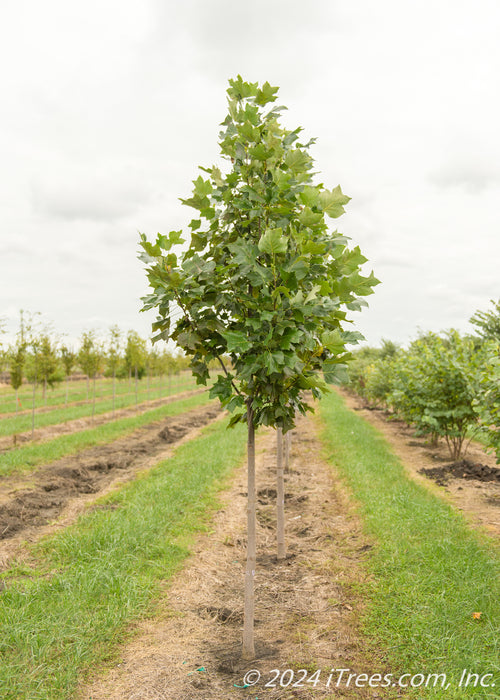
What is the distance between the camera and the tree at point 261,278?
3109 millimetres

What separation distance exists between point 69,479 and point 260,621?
689 cm

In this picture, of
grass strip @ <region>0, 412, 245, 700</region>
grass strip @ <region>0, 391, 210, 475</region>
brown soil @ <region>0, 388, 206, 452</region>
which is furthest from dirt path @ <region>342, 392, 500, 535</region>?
brown soil @ <region>0, 388, 206, 452</region>

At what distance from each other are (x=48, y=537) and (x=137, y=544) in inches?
64.6

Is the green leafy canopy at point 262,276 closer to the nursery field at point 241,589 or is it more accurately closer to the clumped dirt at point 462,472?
the nursery field at point 241,589

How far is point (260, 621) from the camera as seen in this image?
449 cm

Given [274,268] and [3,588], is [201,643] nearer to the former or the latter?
[3,588]

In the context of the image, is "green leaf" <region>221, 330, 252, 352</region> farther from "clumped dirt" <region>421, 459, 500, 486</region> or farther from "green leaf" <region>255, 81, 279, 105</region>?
"clumped dirt" <region>421, 459, 500, 486</region>

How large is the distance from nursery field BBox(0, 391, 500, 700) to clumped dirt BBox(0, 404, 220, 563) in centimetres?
7

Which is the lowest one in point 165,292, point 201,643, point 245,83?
point 201,643

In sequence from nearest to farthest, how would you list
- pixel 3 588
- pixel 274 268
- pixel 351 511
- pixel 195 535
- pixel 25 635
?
1. pixel 274 268
2. pixel 25 635
3. pixel 3 588
4. pixel 195 535
5. pixel 351 511

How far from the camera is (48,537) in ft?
21.3

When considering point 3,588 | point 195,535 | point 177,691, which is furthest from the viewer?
point 195,535

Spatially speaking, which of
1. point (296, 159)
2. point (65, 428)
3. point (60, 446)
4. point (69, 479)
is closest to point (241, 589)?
point (296, 159)

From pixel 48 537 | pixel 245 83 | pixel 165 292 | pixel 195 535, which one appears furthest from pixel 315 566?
pixel 245 83
